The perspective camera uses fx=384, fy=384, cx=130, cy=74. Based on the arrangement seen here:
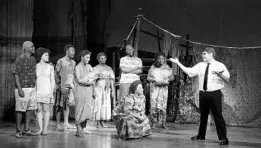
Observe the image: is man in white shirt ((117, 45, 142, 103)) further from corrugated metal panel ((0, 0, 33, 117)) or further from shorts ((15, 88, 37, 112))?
corrugated metal panel ((0, 0, 33, 117))

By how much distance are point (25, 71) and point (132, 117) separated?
1.79m

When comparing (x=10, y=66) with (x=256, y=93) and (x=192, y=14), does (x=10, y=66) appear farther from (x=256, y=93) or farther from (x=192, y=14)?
(x=256, y=93)

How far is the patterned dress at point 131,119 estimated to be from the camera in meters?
5.83

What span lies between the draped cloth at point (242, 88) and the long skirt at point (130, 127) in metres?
3.01

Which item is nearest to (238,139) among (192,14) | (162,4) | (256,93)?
(256,93)

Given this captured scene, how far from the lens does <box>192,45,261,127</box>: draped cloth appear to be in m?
8.09

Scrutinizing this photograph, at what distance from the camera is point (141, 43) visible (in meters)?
9.66

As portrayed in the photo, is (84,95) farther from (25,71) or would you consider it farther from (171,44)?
(171,44)

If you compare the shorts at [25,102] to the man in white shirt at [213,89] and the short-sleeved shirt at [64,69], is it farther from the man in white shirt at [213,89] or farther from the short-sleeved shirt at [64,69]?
the man in white shirt at [213,89]

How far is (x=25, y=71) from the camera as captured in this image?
587cm

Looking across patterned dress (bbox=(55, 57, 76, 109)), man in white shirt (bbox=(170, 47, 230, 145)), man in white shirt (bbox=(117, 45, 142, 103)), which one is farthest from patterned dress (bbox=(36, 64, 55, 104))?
man in white shirt (bbox=(170, 47, 230, 145))

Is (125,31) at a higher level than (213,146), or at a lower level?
higher

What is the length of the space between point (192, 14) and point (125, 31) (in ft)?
6.00

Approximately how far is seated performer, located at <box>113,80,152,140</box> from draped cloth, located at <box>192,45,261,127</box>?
116 inches
